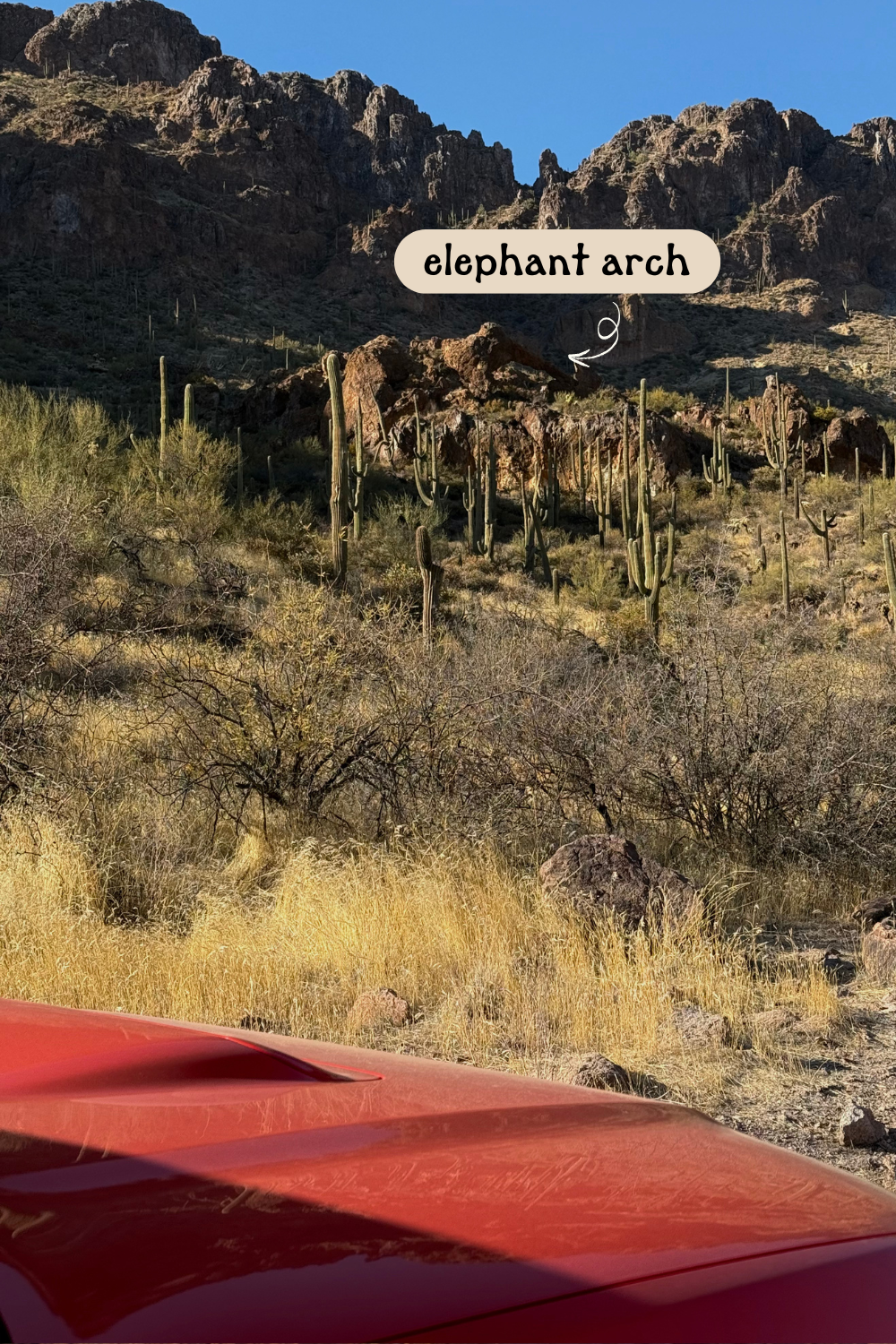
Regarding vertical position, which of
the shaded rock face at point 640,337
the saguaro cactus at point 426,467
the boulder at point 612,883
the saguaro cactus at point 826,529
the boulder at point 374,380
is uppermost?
the shaded rock face at point 640,337

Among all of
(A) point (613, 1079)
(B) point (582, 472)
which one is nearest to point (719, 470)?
(B) point (582, 472)

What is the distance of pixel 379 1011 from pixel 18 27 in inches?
4422

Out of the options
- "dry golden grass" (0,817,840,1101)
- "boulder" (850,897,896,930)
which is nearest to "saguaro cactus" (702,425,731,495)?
"boulder" (850,897,896,930)

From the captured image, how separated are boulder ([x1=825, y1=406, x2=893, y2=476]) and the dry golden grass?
126ft

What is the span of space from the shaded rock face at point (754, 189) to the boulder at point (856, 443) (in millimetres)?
43833

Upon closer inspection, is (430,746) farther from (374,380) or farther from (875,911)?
(374,380)

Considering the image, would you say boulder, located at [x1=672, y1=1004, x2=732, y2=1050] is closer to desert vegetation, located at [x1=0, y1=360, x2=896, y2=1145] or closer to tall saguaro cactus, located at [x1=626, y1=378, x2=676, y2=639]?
desert vegetation, located at [x1=0, y1=360, x2=896, y2=1145]

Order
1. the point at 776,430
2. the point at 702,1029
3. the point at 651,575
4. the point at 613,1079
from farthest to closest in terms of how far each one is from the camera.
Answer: the point at 776,430 → the point at 651,575 → the point at 702,1029 → the point at 613,1079

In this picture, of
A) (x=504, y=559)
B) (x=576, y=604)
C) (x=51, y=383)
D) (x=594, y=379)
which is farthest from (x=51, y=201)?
(x=576, y=604)

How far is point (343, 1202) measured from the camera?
3.35 ft

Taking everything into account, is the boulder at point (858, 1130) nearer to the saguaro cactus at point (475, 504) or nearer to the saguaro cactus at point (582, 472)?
the saguaro cactus at point (475, 504)

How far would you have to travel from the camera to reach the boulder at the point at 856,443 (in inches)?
1565

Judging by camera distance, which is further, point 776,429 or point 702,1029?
point 776,429

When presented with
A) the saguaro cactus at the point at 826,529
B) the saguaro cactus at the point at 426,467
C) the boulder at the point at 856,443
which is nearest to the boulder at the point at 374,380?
the saguaro cactus at the point at 426,467
